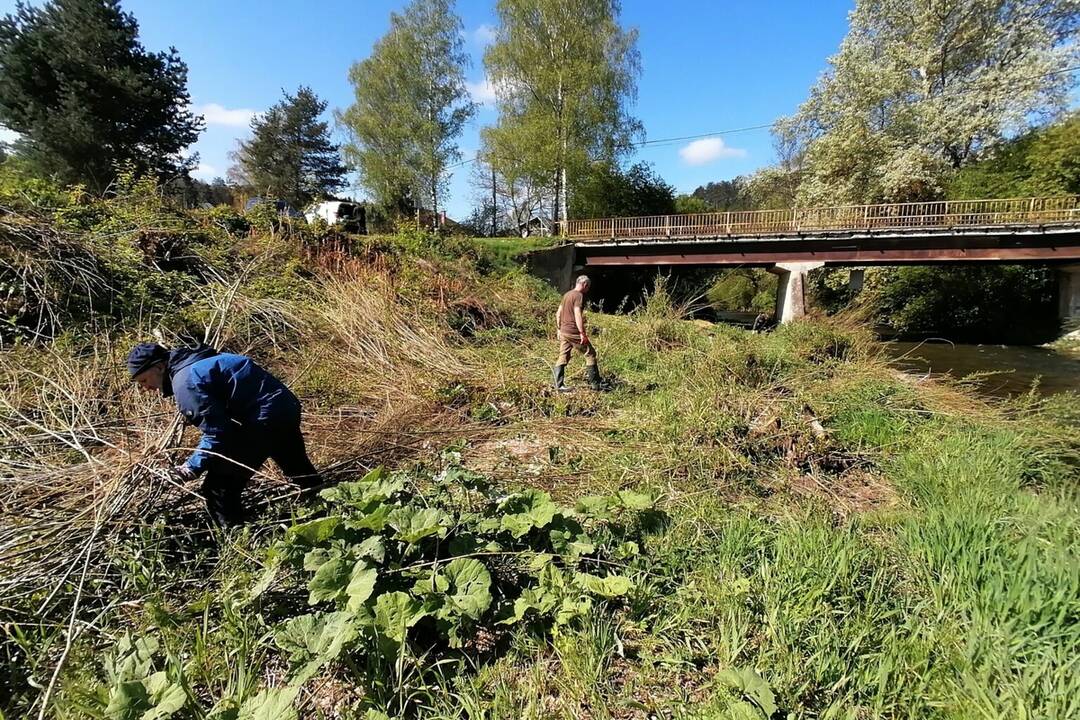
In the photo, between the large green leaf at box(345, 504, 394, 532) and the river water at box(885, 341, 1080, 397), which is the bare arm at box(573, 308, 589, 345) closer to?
the large green leaf at box(345, 504, 394, 532)

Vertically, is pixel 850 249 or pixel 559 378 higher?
pixel 850 249

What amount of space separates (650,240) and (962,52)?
49.5 feet

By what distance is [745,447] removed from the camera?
429 centimetres

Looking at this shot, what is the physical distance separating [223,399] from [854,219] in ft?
68.3

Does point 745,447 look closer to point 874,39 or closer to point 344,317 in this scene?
point 344,317

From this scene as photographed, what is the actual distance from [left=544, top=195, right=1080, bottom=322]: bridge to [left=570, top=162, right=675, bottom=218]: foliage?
433 cm

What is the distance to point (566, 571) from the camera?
235 centimetres

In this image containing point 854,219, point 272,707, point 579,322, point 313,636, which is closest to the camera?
point 272,707

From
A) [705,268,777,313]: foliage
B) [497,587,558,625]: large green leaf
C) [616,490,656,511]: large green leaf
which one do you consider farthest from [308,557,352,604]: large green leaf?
[705,268,777,313]: foliage

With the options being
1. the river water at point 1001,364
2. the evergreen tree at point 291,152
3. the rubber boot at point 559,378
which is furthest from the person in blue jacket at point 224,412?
the evergreen tree at point 291,152

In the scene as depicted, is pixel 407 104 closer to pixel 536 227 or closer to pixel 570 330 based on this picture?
pixel 536 227

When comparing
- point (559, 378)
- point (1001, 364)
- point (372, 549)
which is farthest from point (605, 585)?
point (1001, 364)

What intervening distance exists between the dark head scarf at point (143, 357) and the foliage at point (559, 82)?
23346 millimetres

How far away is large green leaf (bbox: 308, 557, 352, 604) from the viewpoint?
1926mm
